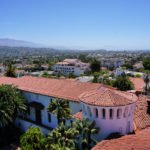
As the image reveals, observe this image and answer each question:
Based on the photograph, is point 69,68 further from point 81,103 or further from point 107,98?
point 107,98

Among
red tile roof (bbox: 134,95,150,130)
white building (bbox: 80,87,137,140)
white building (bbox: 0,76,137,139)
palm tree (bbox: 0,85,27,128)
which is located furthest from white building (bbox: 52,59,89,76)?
white building (bbox: 80,87,137,140)

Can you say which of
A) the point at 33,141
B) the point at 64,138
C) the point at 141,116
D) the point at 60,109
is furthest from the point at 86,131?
the point at 141,116

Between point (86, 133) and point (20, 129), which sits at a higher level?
point (86, 133)

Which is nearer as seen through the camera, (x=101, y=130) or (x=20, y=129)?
(x=101, y=130)

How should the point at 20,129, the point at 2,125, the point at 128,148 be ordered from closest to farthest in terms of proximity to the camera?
1. the point at 128,148
2. the point at 2,125
3. the point at 20,129

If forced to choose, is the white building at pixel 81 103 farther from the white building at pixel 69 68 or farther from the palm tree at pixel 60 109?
the white building at pixel 69 68

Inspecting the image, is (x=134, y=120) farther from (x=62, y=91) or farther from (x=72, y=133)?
(x=62, y=91)

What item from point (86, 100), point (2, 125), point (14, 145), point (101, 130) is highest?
point (86, 100)

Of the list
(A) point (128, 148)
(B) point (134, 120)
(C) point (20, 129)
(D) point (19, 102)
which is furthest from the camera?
(C) point (20, 129)

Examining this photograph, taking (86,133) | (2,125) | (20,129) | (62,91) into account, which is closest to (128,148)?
(86,133)
